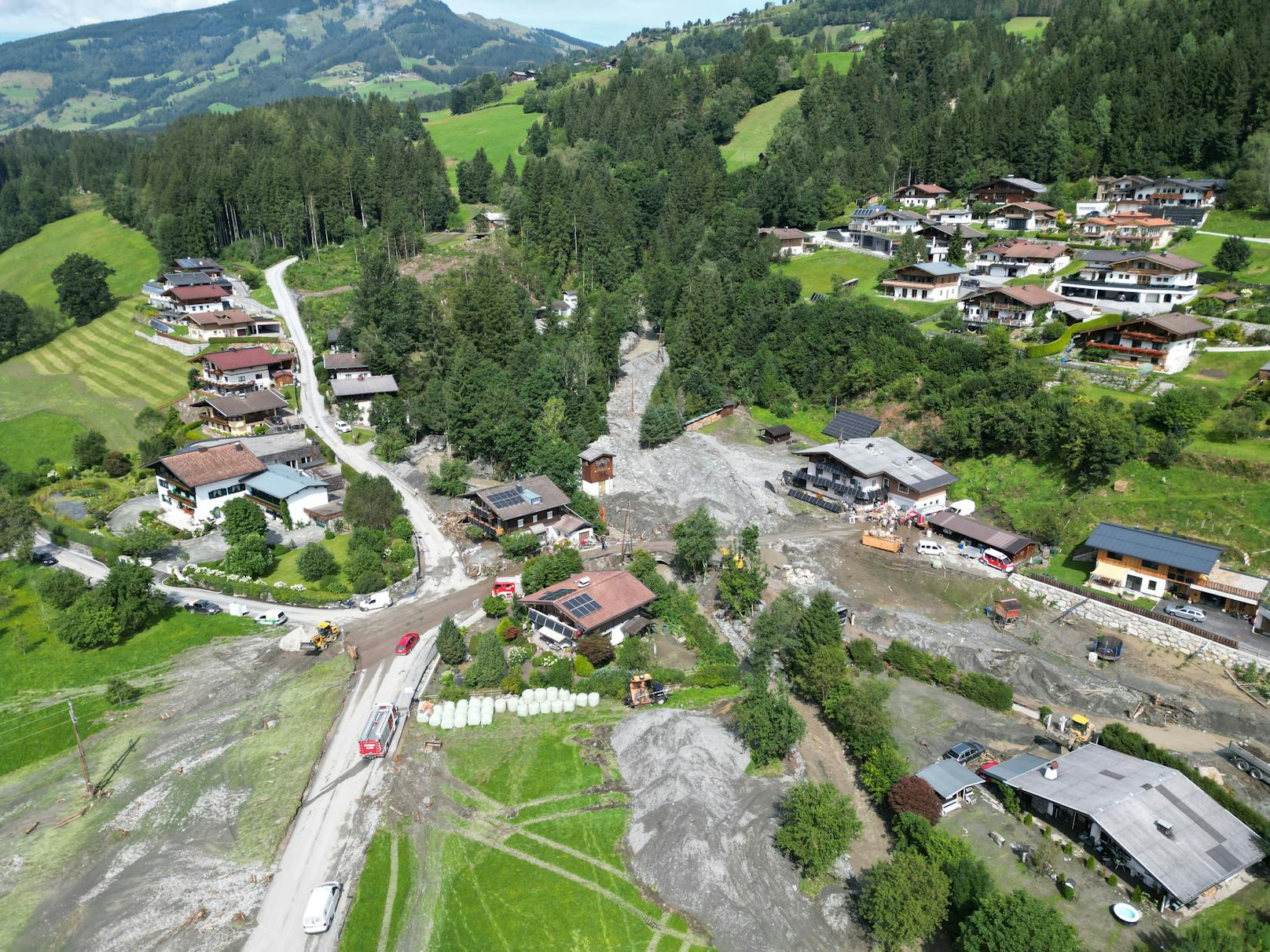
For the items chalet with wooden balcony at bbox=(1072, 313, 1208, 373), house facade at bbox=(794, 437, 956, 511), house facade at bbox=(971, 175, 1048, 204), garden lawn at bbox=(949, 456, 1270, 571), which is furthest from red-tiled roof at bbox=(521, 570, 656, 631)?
house facade at bbox=(971, 175, 1048, 204)

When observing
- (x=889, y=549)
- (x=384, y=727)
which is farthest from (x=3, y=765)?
(x=889, y=549)

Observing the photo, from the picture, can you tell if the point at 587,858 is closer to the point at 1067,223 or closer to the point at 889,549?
the point at 889,549

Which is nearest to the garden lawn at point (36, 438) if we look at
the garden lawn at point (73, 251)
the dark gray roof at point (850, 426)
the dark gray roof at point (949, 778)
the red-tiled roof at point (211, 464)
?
the red-tiled roof at point (211, 464)

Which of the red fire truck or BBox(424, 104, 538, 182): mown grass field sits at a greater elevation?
BBox(424, 104, 538, 182): mown grass field

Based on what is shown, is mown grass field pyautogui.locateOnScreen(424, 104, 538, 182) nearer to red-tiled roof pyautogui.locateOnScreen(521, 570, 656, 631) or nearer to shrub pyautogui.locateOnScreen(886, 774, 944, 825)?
red-tiled roof pyautogui.locateOnScreen(521, 570, 656, 631)

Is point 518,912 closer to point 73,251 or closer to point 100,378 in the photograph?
point 100,378
